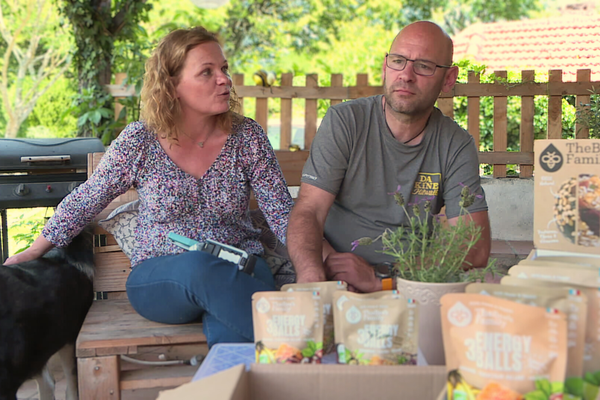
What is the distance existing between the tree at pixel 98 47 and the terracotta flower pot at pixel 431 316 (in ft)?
13.6

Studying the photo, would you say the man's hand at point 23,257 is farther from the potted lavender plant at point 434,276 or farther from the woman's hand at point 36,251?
the potted lavender plant at point 434,276

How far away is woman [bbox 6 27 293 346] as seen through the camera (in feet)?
6.82

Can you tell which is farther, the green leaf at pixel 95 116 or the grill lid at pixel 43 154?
the green leaf at pixel 95 116

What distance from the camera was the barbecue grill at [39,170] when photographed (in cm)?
259

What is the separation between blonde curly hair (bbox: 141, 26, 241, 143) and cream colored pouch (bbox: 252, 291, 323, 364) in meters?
1.23

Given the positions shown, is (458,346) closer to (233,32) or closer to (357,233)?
(357,233)

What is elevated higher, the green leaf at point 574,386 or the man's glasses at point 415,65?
the man's glasses at point 415,65

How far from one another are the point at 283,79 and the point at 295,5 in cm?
1240

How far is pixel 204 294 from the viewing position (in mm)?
1771

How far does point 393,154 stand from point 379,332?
1180mm

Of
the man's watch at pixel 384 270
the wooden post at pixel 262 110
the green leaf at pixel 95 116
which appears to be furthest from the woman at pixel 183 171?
the wooden post at pixel 262 110

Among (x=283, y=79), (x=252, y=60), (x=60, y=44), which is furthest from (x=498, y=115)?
(x=252, y=60)

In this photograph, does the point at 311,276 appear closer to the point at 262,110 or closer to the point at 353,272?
the point at 353,272

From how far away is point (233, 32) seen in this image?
16.2 metres
